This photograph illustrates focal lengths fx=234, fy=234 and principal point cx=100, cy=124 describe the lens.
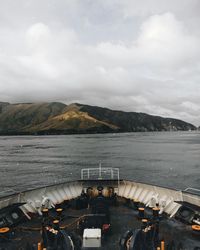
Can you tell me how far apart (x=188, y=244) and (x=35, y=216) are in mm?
8768

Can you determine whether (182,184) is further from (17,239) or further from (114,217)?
(17,239)

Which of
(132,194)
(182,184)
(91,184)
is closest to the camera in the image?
(132,194)

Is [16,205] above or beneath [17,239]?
above

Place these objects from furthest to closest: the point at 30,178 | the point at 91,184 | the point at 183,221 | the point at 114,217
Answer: the point at 30,178
the point at 91,184
the point at 114,217
the point at 183,221

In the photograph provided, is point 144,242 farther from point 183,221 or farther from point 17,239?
point 17,239

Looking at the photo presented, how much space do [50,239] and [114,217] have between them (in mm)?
5063

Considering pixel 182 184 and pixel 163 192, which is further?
pixel 182 184

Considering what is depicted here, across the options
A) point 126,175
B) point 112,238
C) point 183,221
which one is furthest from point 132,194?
point 126,175

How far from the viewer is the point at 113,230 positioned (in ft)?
40.2

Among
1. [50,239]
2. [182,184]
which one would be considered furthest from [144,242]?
[182,184]

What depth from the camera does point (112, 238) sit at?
1123 centimetres

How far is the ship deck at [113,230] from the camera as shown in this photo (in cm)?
1081

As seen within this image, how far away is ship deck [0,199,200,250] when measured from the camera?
35.5 ft

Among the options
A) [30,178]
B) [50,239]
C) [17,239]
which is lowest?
[30,178]
